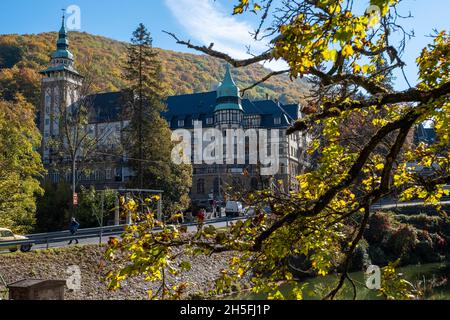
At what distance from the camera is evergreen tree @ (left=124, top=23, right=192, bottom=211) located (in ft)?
129

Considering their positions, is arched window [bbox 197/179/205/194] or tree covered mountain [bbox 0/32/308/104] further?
tree covered mountain [bbox 0/32/308/104]

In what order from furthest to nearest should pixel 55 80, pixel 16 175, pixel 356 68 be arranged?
pixel 55 80, pixel 16 175, pixel 356 68

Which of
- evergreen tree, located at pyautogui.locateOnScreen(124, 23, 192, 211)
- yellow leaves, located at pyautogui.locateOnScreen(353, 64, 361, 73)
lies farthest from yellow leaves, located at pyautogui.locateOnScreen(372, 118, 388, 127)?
evergreen tree, located at pyautogui.locateOnScreen(124, 23, 192, 211)

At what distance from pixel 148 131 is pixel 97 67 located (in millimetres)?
84862

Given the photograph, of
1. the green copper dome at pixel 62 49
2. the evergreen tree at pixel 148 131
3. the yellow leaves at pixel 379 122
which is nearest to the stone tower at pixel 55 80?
the green copper dome at pixel 62 49

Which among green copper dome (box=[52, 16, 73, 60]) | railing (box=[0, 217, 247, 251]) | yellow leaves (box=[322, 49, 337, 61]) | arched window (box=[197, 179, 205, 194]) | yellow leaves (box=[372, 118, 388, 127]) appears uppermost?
green copper dome (box=[52, 16, 73, 60])

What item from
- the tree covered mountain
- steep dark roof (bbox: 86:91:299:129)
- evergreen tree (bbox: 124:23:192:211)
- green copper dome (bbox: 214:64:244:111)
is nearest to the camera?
evergreen tree (bbox: 124:23:192:211)

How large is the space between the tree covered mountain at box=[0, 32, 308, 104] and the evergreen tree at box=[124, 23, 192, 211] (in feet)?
6.98

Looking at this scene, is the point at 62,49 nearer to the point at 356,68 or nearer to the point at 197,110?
the point at 197,110

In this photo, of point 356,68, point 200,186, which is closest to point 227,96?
point 200,186

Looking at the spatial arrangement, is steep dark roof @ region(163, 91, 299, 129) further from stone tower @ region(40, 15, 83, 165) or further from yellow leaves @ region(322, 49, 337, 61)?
yellow leaves @ region(322, 49, 337, 61)

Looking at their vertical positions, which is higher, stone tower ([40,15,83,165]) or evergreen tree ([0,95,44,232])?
stone tower ([40,15,83,165])

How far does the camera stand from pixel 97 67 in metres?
119
